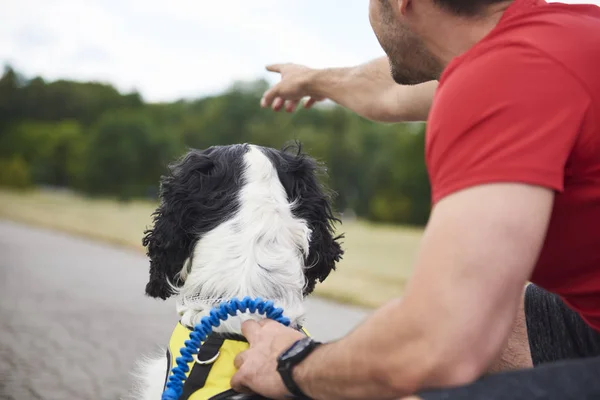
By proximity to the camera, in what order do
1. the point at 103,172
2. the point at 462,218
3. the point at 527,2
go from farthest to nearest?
the point at 103,172, the point at 527,2, the point at 462,218

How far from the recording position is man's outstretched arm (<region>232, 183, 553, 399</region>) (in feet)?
5.48

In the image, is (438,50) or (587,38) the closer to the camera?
(587,38)

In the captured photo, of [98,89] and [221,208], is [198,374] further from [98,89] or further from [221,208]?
[98,89]

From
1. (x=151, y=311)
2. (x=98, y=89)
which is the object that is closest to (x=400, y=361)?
(x=151, y=311)

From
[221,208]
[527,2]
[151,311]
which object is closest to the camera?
[527,2]

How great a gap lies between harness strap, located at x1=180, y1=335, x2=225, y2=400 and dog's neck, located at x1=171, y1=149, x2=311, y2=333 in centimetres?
9

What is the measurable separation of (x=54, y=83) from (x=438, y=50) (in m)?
48.0

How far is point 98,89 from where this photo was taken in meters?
49.8

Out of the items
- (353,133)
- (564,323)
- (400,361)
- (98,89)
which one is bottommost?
(353,133)

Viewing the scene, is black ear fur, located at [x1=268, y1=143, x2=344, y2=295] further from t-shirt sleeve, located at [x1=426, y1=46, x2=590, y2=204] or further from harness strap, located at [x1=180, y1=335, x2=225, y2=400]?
t-shirt sleeve, located at [x1=426, y1=46, x2=590, y2=204]

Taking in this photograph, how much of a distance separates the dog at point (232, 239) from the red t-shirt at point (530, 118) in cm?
84

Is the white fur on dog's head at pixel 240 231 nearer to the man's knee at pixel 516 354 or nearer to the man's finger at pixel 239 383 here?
the man's finger at pixel 239 383

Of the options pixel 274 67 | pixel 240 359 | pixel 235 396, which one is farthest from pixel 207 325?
pixel 274 67

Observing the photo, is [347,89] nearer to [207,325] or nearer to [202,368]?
[207,325]
